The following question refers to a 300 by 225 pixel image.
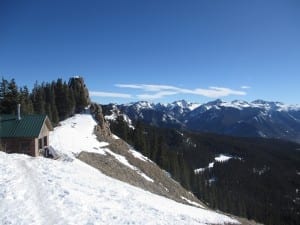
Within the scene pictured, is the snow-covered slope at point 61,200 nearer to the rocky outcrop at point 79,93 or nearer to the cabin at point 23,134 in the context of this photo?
the cabin at point 23,134

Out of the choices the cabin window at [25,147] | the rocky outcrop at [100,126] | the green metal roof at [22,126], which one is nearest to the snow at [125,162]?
the rocky outcrop at [100,126]

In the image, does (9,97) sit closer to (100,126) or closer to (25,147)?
(100,126)

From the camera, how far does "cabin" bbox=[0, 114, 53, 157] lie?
39.5 metres

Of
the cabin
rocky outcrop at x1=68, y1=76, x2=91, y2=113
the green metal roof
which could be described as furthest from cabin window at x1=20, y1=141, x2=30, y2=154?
rocky outcrop at x1=68, y1=76, x2=91, y2=113

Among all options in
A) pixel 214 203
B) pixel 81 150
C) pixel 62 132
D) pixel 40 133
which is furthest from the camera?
pixel 214 203

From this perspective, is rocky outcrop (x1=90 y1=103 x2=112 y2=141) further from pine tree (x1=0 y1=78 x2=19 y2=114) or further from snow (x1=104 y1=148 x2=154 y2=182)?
pine tree (x1=0 y1=78 x2=19 y2=114)

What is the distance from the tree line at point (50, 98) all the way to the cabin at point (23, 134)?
81.5 feet

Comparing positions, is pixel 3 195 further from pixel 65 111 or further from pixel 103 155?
pixel 65 111

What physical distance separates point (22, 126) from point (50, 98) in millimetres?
46914

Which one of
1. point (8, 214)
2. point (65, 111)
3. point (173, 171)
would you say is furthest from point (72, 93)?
point (8, 214)

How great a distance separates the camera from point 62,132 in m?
57.5

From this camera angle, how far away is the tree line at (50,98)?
6631 cm

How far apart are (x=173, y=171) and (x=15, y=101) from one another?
5238cm

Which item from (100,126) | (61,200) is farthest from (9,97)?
(61,200)
